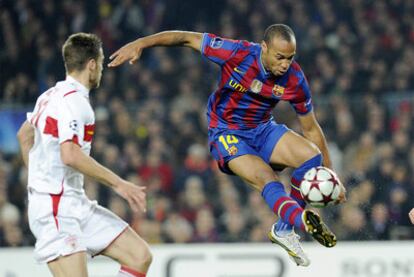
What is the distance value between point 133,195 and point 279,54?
1.70 metres

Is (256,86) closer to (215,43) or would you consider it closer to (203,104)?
(215,43)

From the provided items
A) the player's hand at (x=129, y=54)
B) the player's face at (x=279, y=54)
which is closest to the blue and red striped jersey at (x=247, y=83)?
the player's face at (x=279, y=54)

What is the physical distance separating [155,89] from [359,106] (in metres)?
2.88

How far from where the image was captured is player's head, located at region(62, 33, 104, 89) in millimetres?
6059

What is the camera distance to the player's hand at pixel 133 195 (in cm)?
550

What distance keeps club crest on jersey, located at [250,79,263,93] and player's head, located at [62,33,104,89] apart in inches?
51.2

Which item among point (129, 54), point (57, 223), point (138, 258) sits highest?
point (129, 54)

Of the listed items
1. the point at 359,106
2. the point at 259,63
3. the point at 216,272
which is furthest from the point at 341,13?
the point at 259,63

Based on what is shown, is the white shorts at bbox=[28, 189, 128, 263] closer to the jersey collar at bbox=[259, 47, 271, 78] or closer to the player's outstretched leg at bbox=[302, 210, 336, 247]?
the player's outstretched leg at bbox=[302, 210, 336, 247]

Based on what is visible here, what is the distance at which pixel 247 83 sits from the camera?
6926 millimetres

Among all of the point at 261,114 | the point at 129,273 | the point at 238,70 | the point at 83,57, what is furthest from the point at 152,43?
the point at 129,273

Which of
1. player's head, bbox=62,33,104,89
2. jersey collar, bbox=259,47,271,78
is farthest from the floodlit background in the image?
player's head, bbox=62,33,104,89

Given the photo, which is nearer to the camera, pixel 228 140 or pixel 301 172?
pixel 301 172

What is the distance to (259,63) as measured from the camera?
6.93 meters
